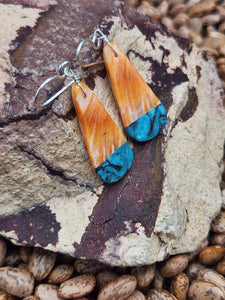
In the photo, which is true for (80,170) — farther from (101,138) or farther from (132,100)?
(132,100)

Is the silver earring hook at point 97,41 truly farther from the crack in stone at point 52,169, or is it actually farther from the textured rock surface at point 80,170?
the crack in stone at point 52,169

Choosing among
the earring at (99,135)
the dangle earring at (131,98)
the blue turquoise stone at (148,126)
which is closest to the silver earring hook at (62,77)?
the earring at (99,135)

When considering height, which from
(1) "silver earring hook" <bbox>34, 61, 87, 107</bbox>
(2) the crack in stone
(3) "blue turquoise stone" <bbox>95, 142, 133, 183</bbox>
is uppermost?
(1) "silver earring hook" <bbox>34, 61, 87, 107</bbox>

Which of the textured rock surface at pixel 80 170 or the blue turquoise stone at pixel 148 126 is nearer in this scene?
the textured rock surface at pixel 80 170

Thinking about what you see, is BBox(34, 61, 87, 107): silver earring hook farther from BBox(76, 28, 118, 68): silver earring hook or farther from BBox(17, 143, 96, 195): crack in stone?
BBox(17, 143, 96, 195): crack in stone

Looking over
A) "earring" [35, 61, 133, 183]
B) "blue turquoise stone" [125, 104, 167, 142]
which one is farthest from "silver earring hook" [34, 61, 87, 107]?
"blue turquoise stone" [125, 104, 167, 142]

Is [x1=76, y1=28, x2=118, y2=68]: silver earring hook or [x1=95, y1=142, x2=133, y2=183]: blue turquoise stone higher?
[x1=76, y1=28, x2=118, y2=68]: silver earring hook
